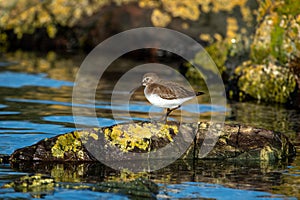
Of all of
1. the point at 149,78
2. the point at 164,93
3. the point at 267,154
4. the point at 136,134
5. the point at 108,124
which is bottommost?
the point at 267,154

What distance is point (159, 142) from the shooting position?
9.59 metres

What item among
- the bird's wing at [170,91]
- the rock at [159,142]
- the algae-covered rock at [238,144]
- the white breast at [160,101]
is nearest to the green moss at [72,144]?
the rock at [159,142]

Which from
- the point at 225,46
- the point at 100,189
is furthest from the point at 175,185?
the point at 225,46

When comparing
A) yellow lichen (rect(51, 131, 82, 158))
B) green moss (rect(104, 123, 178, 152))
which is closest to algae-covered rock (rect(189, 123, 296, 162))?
green moss (rect(104, 123, 178, 152))

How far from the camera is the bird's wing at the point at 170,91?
952 cm

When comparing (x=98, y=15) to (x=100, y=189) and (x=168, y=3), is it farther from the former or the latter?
(x=100, y=189)

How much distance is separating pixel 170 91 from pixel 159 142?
77cm

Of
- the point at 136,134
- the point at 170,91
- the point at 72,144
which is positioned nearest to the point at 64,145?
the point at 72,144

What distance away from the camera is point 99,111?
14492mm

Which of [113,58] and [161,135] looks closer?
[161,135]

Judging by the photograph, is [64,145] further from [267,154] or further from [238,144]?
[267,154]

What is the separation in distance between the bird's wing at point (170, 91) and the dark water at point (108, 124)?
100 cm

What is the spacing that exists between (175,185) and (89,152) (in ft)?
5.42

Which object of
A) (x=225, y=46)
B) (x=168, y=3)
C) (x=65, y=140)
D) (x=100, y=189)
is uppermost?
(x=168, y=3)
